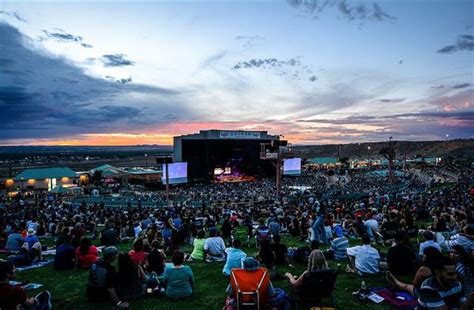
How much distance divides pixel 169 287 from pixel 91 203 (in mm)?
23371

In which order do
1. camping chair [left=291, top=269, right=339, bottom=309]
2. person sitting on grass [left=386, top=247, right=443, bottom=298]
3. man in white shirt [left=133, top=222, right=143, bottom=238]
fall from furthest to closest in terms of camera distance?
man in white shirt [left=133, top=222, right=143, bottom=238] → camping chair [left=291, top=269, right=339, bottom=309] → person sitting on grass [left=386, top=247, right=443, bottom=298]

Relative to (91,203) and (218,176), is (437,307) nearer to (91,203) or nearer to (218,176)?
(91,203)

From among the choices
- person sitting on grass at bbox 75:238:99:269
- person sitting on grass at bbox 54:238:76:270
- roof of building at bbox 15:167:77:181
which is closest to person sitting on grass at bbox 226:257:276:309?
person sitting on grass at bbox 75:238:99:269

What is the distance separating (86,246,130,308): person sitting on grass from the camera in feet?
17.4

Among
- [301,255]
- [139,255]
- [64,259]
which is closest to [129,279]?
[139,255]

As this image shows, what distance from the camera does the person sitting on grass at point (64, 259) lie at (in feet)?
25.1

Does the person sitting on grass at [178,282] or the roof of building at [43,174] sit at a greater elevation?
the person sitting on grass at [178,282]

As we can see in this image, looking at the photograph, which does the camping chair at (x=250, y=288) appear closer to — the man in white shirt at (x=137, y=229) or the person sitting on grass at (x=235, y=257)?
the person sitting on grass at (x=235, y=257)

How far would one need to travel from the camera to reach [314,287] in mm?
4906

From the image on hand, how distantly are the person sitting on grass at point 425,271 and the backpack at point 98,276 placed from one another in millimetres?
4945

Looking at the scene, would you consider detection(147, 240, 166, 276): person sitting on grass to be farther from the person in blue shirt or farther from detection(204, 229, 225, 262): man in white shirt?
the person in blue shirt

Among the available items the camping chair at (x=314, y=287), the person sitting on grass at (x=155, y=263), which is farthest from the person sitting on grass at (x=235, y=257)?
the camping chair at (x=314, y=287)

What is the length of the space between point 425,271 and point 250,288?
2477 millimetres

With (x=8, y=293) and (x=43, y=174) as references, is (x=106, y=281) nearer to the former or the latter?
(x=8, y=293)
